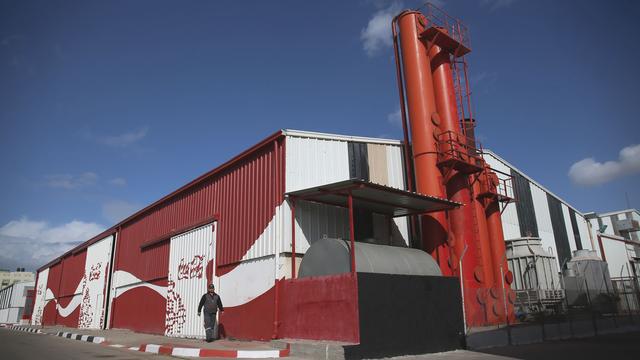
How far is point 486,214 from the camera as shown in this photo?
17.2m

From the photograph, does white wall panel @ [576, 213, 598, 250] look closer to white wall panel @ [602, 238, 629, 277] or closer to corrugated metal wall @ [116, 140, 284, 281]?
white wall panel @ [602, 238, 629, 277]

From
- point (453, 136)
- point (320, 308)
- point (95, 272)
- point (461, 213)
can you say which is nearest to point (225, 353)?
point (320, 308)

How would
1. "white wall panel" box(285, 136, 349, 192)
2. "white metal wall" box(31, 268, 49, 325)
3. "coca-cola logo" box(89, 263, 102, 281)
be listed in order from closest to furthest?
"white wall panel" box(285, 136, 349, 192), "coca-cola logo" box(89, 263, 102, 281), "white metal wall" box(31, 268, 49, 325)

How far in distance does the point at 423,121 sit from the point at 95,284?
954 inches

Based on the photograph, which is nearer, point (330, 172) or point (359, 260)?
point (359, 260)

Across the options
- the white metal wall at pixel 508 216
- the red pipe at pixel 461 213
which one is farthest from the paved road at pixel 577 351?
the white metal wall at pixel 508 216

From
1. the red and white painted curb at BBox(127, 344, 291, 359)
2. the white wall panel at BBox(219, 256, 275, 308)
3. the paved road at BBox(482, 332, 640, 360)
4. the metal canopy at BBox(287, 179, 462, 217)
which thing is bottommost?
the paved road at BBox(482, 332, 640, 360)

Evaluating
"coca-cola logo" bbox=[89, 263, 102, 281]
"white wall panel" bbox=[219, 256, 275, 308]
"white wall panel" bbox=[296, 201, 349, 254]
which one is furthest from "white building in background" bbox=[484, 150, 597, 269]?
"coca-cola logo" bbox=[89, 263, 102, 281]

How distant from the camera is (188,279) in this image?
57.7 feet

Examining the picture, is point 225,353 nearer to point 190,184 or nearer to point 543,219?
point 190,184

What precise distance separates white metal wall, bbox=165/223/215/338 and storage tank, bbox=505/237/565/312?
39.9 feet

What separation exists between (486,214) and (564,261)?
12728 mm

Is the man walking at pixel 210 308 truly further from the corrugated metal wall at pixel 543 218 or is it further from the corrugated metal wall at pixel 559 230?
the corrugated metal wall at pixel 559 230

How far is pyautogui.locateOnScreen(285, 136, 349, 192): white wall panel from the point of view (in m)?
14.0
